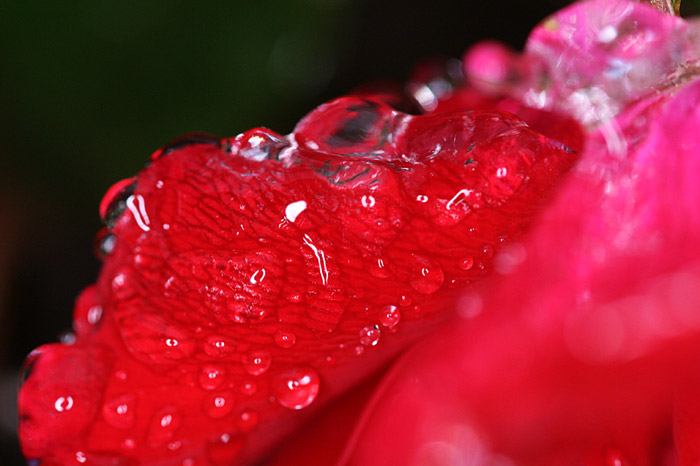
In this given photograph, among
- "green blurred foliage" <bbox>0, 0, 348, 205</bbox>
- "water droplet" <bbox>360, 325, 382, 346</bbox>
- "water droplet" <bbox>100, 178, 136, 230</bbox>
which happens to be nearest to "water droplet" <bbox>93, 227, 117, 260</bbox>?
"water droplet" <bbox>100, 178, 136, 230</bbox>

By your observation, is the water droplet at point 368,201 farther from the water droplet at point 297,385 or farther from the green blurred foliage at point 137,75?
the green blurred foliage at point 137,75

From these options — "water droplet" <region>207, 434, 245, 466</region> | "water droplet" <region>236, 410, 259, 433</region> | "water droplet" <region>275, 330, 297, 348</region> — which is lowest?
"water droplet" <region>207, 434, 245, 466</region>

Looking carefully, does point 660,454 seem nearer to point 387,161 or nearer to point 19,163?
point 387,161

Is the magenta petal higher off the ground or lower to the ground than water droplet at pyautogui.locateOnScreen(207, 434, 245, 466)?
higher

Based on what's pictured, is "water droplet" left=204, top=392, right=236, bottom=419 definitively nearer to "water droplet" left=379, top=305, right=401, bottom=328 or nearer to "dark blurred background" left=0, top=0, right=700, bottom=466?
"water droplet" left=379, top=305, right=401, bottom=328

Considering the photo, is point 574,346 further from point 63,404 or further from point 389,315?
point 63,404

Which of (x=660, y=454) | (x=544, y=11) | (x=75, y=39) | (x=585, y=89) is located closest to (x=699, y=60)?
(x=585, y=89)

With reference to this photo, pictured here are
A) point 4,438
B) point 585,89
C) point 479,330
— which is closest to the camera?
point 479,330
